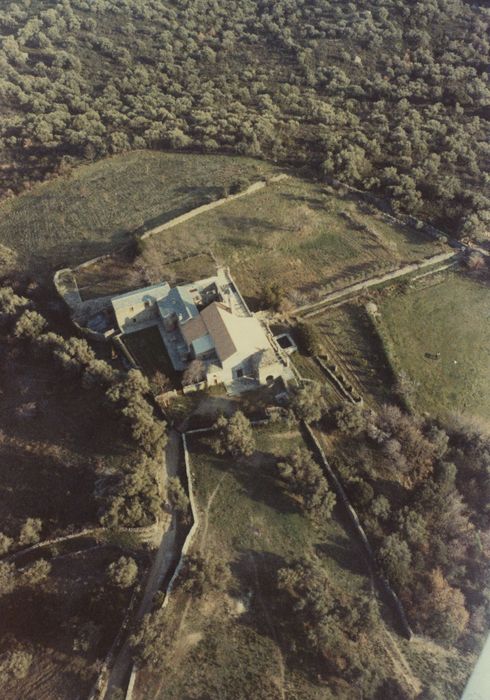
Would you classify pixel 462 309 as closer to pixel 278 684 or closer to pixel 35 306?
pixel 278 684

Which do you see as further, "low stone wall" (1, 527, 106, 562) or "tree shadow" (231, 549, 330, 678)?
"low stone wall" (1, 527, 106, 562)

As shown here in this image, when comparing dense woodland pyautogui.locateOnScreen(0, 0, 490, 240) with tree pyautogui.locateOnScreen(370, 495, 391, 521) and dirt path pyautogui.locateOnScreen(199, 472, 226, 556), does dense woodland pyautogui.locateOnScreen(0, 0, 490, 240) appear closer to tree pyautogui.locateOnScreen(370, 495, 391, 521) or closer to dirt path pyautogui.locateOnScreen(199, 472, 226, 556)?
tree pyautogui.locateOnScreen(370, 495, 391, 521)

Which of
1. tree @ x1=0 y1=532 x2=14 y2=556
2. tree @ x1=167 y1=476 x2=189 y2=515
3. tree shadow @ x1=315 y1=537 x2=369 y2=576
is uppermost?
tree @ x1=167 y1=476 x2=189 y2=515

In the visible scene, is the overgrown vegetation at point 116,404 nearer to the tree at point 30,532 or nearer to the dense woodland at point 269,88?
the tree at point 30,532

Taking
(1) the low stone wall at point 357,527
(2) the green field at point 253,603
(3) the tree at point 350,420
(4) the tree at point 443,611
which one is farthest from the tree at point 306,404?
(4) the tree at point 443,611

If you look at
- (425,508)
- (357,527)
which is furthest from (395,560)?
(425,508)

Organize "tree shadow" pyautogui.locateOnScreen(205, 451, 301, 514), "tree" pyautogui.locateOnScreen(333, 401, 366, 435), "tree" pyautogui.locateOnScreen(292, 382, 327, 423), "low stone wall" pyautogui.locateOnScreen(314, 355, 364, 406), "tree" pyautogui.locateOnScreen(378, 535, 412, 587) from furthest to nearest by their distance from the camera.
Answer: "low stone wall" pyautogui.locateOnScreen(314, 355, 364, 406)
"tree" pyautogui.locateOnScreen(333, 401, 366, 435)
"tree" pyautogui.locateOnScreen(292, 382, 327, 423)
"tree shadow" pyautogui.locateOnScreen(205, 451, 301, 514)
"tree" pyautogui.locateOnScreen(378, 535, 412, 587)

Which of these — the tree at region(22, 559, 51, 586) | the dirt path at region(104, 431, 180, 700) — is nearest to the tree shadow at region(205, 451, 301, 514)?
the dirt path at region(104, 431, 180, 700)
